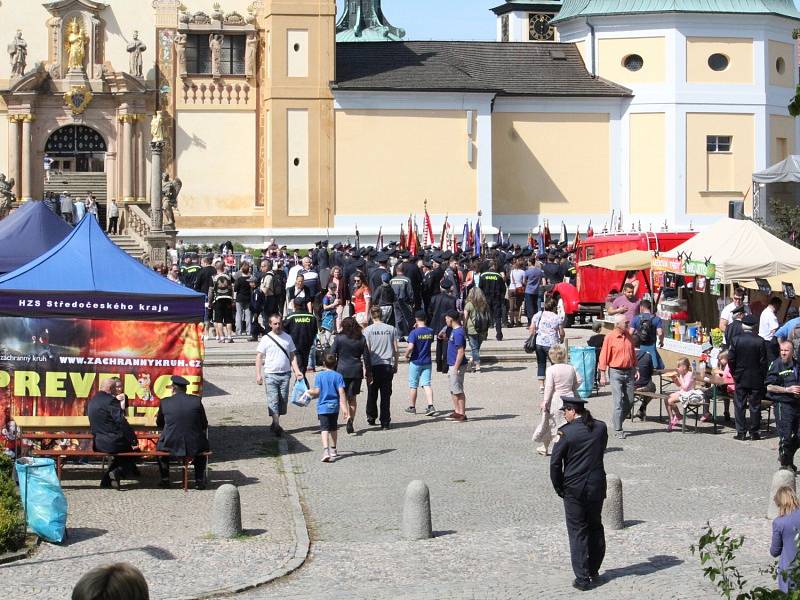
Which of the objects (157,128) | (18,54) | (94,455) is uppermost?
(18,54)

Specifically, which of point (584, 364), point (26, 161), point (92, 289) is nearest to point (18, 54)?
point (26, 161)

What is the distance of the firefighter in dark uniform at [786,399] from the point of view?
17.6 metres

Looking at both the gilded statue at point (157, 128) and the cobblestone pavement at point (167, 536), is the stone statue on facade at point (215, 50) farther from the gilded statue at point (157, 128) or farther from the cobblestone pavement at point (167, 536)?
the cobblestone pavement at point (167, 536)

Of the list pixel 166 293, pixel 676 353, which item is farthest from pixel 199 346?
pixel 676 353

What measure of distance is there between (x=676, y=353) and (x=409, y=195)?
2356cm

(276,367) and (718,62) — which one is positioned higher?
(718,62)

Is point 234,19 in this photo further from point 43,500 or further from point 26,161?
point 43,500

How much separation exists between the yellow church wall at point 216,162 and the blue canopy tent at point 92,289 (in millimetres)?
29411

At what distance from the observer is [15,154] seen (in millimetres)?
45938

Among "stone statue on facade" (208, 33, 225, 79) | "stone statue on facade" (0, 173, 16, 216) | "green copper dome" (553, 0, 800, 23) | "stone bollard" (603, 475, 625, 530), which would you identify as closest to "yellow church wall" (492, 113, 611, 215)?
"green copper dome" (553, 0, 800, 23)

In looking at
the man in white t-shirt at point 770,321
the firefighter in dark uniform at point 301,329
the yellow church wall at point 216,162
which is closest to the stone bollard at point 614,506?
the man in white t-shirt at point 770,321

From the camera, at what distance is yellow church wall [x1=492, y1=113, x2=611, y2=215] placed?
49.2 m

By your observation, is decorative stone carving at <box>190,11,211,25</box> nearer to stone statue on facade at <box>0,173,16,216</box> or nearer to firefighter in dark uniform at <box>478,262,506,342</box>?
stone statue on facade at <box>0,173,16,216</box>

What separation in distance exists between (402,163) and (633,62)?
334 inches
